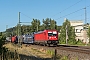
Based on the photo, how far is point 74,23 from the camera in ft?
417

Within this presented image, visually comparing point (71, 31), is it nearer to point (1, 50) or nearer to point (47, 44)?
point (47, 44)

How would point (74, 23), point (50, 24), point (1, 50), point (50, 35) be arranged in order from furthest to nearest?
point (74, 23) < point (50, 24) < point (50, 35) < point (1, 50)

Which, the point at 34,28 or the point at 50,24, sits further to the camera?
the point at 50,24

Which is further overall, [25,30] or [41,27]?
[25,30]

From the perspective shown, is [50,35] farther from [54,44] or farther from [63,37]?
[63,37]

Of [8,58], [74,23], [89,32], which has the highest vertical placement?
[74,23]

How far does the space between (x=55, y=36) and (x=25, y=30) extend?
7948cm

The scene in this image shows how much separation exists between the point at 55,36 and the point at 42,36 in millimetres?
3445

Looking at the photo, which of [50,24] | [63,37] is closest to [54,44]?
[63,37]

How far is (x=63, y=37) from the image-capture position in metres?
80.7

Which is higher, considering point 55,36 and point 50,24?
point 50,24

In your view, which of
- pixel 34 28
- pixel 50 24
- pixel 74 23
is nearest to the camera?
pixel 34 28

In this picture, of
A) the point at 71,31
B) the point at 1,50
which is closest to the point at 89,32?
the point at 71,31

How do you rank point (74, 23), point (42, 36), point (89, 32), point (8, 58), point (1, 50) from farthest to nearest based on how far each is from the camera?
point (74, 23) → point (89, 32) → point (42, 36) → point (1, 50) → point (8, 58)
